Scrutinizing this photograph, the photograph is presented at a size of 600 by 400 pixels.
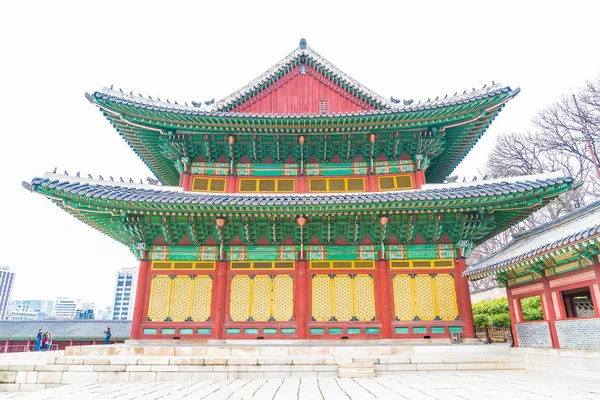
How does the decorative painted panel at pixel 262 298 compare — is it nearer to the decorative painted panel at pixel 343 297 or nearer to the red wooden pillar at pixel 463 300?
the decorative painted panel at pixel 343 297

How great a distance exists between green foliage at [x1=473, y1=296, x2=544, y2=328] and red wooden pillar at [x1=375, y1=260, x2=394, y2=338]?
6615 mm

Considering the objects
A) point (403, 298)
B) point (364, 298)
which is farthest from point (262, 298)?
point (403, 298)

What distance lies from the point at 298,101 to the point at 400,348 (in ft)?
38.9

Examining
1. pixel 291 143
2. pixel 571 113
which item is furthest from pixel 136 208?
pixel 571 113

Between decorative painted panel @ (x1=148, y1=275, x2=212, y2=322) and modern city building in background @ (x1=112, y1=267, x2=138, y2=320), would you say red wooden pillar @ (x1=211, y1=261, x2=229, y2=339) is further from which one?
modern city building in background @ (x1=112, y1=267, x2=138, y2=320)

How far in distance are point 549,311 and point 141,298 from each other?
1441cm

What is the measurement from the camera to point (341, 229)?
48.1ft

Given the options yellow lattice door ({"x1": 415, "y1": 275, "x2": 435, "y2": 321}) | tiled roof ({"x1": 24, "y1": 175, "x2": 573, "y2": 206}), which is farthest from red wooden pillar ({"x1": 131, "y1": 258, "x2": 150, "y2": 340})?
yellow lattice door ({"x1": 415, "y1": 275, "x2": 435, "y2": 321})

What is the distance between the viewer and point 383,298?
14156 mm

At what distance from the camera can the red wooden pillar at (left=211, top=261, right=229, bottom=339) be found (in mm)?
A: 14023

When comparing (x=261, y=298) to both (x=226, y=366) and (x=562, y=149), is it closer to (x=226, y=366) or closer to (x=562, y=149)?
(x=226, y=366)

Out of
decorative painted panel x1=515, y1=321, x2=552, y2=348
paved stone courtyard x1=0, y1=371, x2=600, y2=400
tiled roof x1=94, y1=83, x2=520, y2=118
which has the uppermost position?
tiled roof x1=94, y1=83, x2=520, y2=118

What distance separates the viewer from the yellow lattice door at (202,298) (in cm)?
1428

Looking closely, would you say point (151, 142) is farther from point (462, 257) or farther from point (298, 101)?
point (462, 257)
